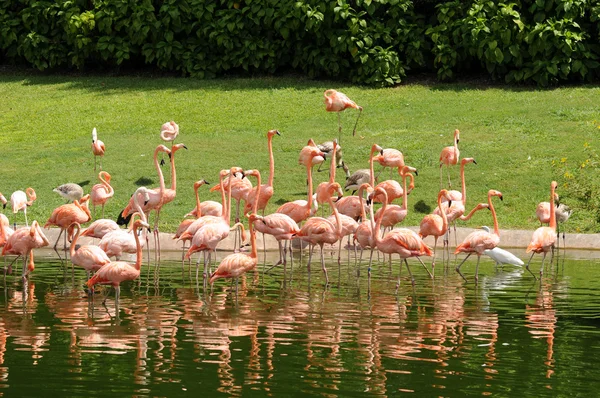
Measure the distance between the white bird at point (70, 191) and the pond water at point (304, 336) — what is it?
3.08 metres

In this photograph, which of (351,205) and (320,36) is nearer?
(351,205)

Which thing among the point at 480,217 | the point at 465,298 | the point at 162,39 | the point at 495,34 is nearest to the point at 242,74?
the point at 162,39

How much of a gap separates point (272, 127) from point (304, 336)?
468 inches

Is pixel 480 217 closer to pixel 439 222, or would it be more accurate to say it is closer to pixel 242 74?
pixel 439 222

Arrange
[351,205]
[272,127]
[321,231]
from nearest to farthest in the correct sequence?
[321,231] < [351,205] < [272,127]

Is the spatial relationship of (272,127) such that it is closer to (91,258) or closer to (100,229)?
(100,229)

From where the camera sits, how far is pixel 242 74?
2506 cm

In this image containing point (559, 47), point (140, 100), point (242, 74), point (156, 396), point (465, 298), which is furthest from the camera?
point (242, 74)

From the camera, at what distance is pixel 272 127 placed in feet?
68.9

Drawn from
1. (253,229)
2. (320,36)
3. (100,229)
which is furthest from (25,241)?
(320,36)

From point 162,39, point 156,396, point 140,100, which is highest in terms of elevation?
point 162,39

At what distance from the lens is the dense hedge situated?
21984mm

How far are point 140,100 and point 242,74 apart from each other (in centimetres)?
286

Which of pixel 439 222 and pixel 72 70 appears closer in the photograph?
pixel 439 222
